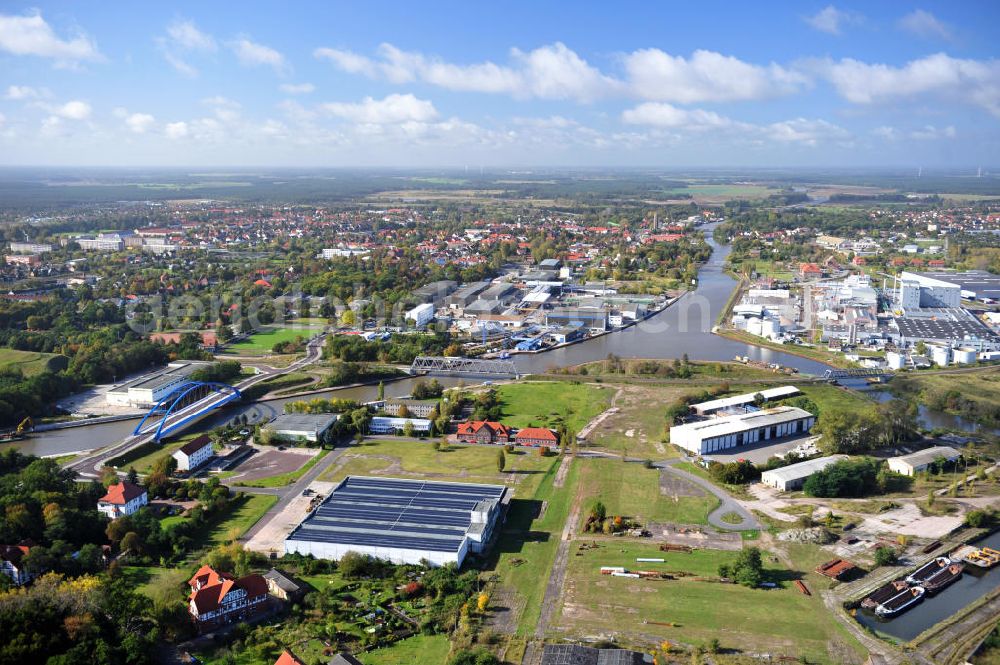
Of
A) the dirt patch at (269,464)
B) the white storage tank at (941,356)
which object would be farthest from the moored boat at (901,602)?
the white storage tank at (941,356)

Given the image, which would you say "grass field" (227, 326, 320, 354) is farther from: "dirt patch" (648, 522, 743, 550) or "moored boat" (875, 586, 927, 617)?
"moored boat" (875, 586, 927, 617)

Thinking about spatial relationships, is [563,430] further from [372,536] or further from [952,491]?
[952,491]

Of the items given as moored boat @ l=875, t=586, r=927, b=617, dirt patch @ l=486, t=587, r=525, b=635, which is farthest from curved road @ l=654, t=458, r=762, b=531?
dirt patch @ l=486, t=587, r=525, b=635

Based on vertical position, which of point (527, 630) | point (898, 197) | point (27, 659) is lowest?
point (527, 630)

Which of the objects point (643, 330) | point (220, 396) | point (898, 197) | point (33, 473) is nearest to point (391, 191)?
point (898, 197)

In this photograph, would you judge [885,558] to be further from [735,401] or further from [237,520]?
[237,520]

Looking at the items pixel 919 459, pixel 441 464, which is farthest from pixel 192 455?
pixel 919 459
